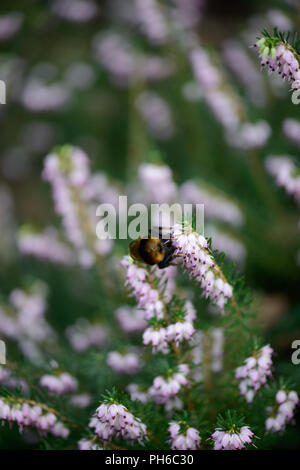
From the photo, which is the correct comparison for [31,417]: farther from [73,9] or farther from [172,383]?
[73,9]

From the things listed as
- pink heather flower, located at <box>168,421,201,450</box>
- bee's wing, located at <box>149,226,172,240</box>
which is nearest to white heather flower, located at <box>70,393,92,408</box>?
pink heather flower, located at <box>168,421,201,450</box>

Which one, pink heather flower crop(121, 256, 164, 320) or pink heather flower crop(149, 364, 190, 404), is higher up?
pink heather flower crop(121, 256, 164, 320)

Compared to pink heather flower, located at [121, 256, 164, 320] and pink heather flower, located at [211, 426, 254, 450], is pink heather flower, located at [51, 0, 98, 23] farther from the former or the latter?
pink heather flower, located at [211, 426, 254, 450]

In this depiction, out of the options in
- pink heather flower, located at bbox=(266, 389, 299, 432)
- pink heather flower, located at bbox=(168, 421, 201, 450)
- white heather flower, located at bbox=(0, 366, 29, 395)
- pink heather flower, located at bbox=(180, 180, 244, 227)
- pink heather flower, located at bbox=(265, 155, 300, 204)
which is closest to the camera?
pink heather flower, located at bbox=(168, 421, 201, 450)

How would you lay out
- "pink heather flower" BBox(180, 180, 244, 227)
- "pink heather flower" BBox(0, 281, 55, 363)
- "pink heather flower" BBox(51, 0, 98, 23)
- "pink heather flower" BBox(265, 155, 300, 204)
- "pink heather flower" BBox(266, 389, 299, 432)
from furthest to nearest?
"pink heather flower" BBox(51, 0, 98, 23)
"pink heather flower" BBox(180, 180, 244, 227)
"pink heather flower" BBox(0, 281, 55, 363)
"pink heather flower" BBox(265, 155, 300, 204)
"pink heather flower" BBox(266, 389, 299, 432)

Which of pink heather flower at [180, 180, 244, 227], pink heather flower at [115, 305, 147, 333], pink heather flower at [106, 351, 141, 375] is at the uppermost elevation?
pink heather flower at [180, 180, 244, 227]

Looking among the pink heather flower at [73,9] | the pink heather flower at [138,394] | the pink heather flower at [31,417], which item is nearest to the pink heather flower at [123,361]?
the pink heather flower at [138,394]
